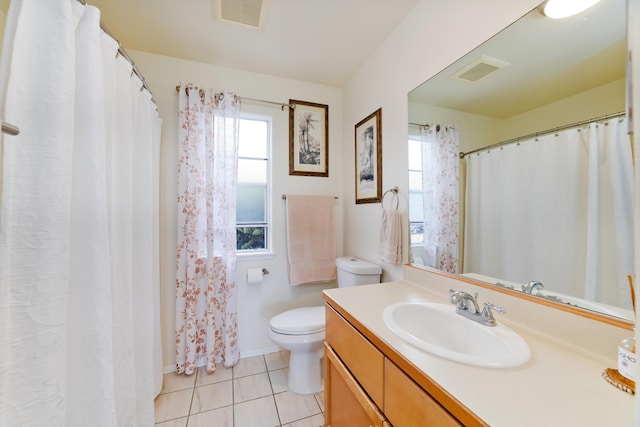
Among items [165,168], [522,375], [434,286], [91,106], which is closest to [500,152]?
[434,286]

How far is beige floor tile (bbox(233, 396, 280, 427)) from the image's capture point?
1.35 m

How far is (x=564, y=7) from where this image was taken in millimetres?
787

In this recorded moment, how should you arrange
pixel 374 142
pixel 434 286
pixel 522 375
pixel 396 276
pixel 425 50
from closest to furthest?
pixel 522 375
pixel 434 286
pixel 425 50
pixel 396 276
pixel 374 142

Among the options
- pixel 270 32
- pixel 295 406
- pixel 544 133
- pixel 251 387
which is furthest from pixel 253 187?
pixel 544 133

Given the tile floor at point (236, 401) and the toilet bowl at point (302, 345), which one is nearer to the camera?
the tile floor at point (236, 401)

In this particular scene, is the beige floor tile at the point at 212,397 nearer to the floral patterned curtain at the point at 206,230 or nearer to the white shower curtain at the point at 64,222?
the floral patterned curtain at the point at 206,230

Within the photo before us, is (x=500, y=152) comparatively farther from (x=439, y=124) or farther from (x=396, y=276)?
(x=396, y=276)

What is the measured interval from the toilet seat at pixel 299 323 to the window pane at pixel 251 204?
2.81 feet

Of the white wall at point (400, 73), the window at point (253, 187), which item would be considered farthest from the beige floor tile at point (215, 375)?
the white wall at point (400, 73)

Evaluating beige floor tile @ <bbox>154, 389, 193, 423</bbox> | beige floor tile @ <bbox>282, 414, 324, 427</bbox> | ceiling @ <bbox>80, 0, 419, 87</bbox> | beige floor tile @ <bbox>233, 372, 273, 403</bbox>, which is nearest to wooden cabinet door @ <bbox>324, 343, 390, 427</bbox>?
beige floor tile @ <bbox>282, 414, 324, 427</bbox>

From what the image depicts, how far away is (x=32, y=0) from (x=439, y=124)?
1602 mm

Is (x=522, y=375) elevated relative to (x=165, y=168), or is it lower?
lower

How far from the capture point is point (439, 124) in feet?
4.21

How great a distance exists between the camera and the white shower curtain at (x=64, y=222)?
61 centimetres
